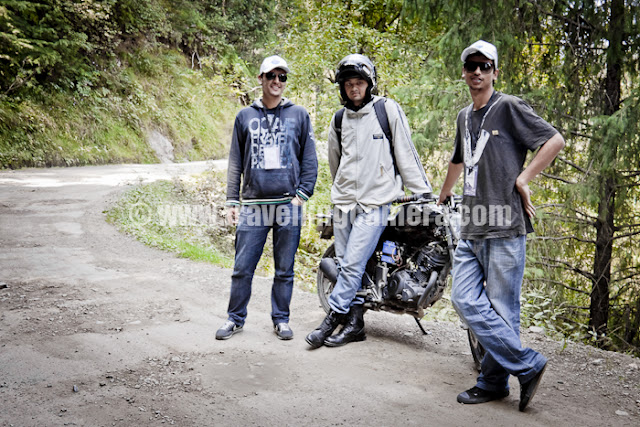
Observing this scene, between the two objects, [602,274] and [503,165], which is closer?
[503,165]

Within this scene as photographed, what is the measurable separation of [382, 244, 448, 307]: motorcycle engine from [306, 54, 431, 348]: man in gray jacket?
31 cm

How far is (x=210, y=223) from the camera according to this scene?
12156 mm

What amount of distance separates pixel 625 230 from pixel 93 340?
7485 mm

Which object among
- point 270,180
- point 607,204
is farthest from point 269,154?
point 607,204

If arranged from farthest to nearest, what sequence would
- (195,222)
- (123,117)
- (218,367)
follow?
(123,117) → (195,222) → (218,367)

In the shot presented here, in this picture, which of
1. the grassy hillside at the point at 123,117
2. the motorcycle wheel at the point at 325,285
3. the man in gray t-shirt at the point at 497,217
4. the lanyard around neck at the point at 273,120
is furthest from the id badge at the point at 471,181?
the grassy hillside at the point at 123,117

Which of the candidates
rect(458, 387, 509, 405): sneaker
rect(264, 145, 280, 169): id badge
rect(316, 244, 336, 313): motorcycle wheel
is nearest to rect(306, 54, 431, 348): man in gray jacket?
rect(264, 145, 280, 169): id badge

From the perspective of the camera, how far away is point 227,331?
4699 mm

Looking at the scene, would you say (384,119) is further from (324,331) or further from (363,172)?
(324,331)

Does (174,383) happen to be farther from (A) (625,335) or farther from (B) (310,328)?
(A) (625,335)

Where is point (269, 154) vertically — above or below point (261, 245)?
above

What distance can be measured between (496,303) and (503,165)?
907mm

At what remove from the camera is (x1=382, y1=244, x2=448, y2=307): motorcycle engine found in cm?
453

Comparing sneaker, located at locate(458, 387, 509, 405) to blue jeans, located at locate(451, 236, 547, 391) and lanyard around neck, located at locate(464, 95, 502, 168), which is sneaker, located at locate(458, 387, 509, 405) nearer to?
blue jeans, located at locate(451, 236, 547, 391)
